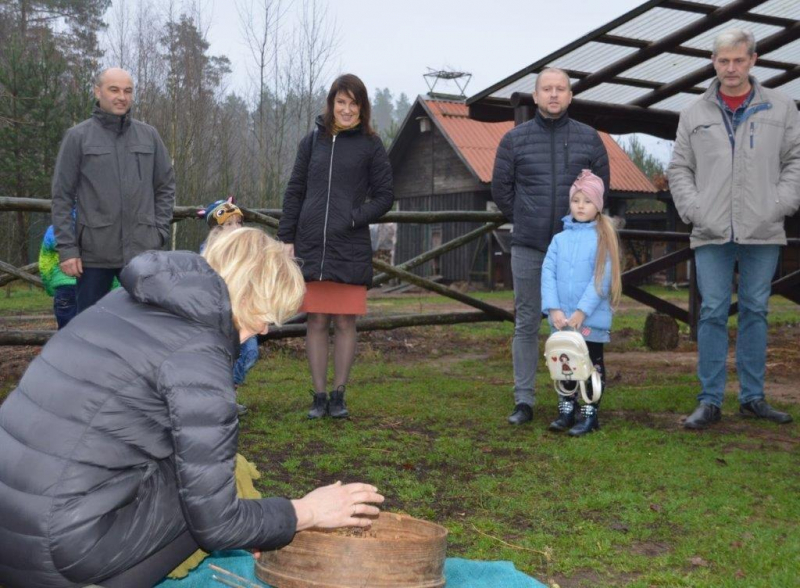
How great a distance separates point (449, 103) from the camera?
97.8 feet

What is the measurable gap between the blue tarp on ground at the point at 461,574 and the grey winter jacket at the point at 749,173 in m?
3.09

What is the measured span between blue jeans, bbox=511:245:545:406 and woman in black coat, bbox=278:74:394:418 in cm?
91

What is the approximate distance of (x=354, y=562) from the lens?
259 cm

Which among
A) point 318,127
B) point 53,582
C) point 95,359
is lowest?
point 53,582

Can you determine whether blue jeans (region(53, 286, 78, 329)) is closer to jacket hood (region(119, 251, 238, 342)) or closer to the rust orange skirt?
the rust orange skirt

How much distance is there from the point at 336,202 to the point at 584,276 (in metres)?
1.51

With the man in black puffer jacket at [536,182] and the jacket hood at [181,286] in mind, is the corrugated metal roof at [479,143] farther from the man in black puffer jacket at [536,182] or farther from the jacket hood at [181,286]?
the jacket hood at [181,286]

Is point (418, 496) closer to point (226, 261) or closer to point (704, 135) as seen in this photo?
point (226, 261)

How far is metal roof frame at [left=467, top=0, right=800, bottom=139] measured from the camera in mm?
6906

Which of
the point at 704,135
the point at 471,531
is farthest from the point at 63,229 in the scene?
the point at 704,135

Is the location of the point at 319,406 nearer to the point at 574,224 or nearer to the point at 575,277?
the point at 575,277

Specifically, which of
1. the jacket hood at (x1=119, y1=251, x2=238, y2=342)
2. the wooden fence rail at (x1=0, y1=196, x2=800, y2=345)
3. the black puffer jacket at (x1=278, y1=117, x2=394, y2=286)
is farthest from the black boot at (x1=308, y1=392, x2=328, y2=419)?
the jacket hood at (x1=119, y1=251, x2=238, y2=342)

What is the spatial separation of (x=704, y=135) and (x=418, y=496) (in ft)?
9.48

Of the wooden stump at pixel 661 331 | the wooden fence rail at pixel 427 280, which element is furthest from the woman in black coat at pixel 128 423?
the wooden stump at pixel 661 331
